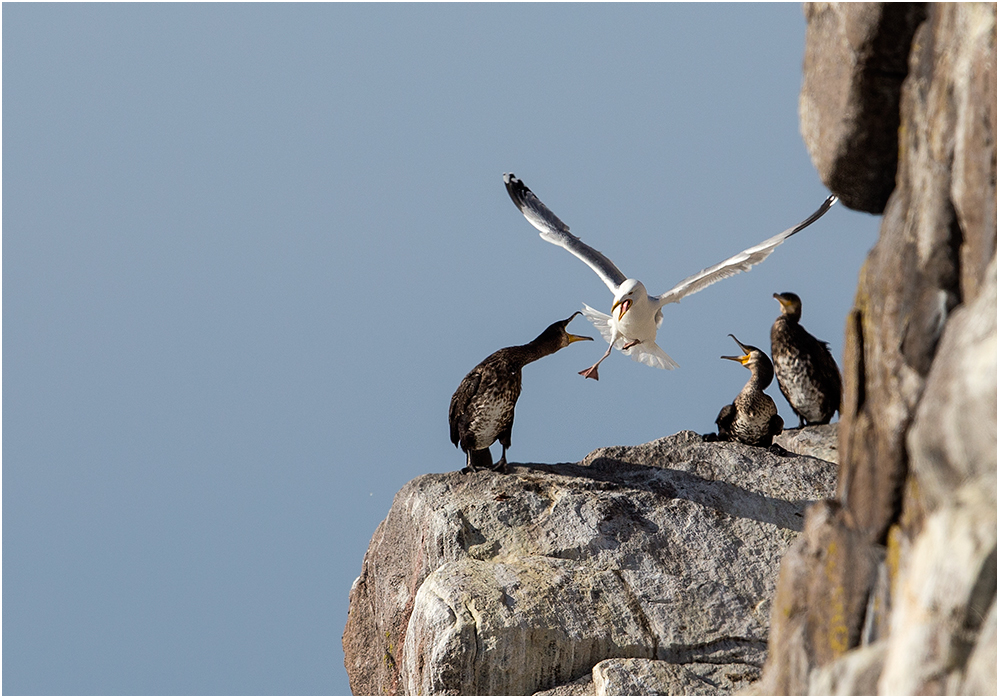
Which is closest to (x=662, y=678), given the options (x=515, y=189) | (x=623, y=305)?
(x=623, y=305)

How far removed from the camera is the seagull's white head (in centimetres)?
1044

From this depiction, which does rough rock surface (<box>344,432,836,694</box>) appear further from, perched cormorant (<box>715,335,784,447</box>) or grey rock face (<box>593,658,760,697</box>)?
perched cormorant (<box>715,335,784,447</box>)

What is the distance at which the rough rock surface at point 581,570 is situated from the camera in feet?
21.7

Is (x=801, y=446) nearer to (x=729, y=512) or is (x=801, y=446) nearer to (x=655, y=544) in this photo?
(x=729, y=512)

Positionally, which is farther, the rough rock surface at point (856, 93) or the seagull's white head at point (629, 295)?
the seagull's white head at point (629, 295)

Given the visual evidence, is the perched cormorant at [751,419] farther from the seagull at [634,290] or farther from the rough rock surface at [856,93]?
the rough rock surface at [856,93]

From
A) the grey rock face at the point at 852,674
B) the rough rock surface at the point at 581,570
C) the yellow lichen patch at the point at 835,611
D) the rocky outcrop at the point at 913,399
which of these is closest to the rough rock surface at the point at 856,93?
the rocky outcrop at the point at 913,399

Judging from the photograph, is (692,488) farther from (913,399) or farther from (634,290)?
(913,399)

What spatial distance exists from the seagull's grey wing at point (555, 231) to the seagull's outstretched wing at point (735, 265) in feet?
2.24

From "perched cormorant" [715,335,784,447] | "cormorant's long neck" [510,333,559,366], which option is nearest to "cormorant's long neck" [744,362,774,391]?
"perched cormorant" [715,335,784,447]

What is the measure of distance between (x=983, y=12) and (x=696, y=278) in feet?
23.7

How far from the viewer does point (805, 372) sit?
10.7m

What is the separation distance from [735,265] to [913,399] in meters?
6.94

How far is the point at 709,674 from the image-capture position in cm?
666
